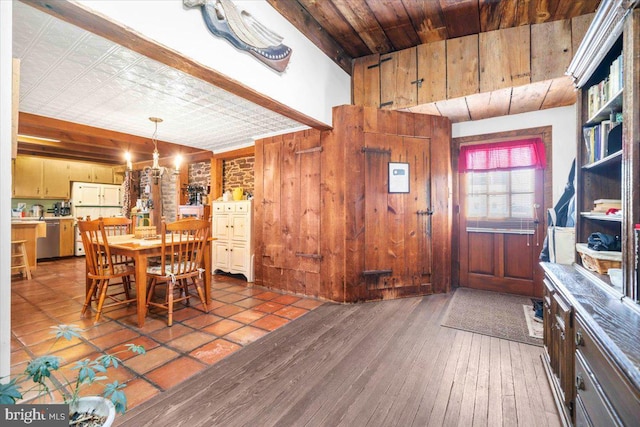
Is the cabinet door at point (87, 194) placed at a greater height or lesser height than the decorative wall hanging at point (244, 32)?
lesser

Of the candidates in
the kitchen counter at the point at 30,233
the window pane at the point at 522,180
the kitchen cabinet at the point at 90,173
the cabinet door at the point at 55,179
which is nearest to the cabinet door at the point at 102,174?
the kitchen cabinet at the point at 90,173

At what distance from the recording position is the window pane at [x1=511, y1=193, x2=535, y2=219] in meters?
3.53

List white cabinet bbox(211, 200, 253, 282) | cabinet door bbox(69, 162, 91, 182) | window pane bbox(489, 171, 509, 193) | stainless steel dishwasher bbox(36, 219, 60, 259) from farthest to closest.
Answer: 1. cabinet door bbox(69, 162, 91, 182)
2. stainless steel dishwasher bbox(36, 219, 60, 259)
3. white cabinet bbox(211, 200, 253, 282)
4. window pane bbox(489, 171, 509, 193)

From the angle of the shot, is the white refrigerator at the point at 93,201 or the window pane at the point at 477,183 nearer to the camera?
the window pane at the point at 477,183

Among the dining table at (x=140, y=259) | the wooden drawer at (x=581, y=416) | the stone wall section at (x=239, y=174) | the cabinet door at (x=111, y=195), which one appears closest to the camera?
the wooden drawer at (x=581, y=416)

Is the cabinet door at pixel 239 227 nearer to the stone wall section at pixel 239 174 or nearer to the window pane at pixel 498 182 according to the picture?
the stone wall section at pixel 239 174

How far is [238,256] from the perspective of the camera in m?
4.38

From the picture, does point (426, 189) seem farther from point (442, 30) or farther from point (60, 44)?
point (60, 44)

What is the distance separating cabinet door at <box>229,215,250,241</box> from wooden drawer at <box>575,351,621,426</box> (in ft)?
12.4

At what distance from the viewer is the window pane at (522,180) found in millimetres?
3522

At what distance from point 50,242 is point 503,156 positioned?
8.63 metres

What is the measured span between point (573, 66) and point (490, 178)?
6.67ft

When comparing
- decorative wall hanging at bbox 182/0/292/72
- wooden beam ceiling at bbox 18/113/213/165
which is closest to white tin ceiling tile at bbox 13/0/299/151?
wooden beam ceiling at bbox 18/113/213/165

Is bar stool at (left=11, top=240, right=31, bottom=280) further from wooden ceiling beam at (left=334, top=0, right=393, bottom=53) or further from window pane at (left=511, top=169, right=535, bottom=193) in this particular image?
window pane at (left=511, top=169, right=535, bottom=193)
